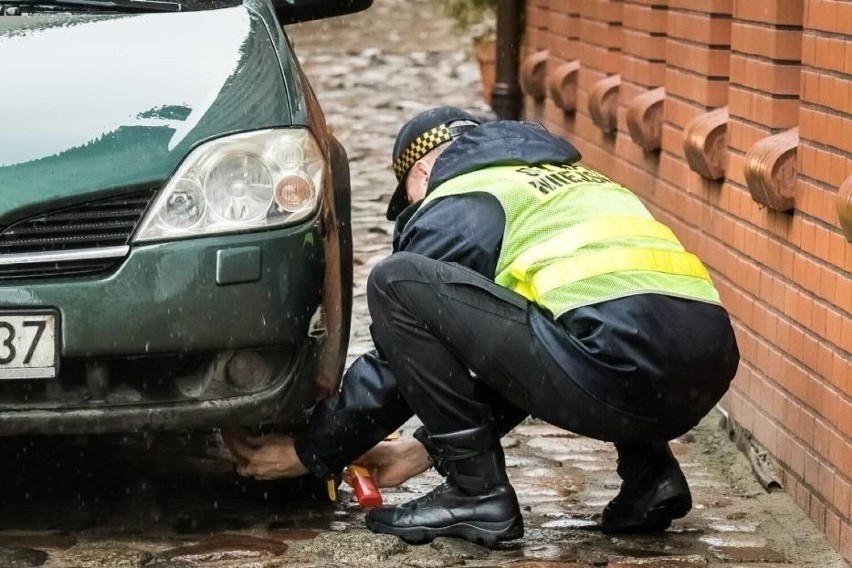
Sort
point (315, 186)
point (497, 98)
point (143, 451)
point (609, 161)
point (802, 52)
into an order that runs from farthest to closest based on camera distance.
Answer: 1. point (497, 98)
2. point (609, 161)
3. point (143, 451)
4. point (802, 52)
5. point (315, 186)

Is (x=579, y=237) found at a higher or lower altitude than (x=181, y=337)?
higher

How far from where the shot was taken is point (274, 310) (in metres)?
4.26

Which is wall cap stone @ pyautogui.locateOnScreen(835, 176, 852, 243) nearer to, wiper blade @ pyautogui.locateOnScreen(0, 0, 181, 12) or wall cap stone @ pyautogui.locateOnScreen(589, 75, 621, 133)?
wiper blade @ pyautogui.locateOnScreen(0, 0, 181, 12)

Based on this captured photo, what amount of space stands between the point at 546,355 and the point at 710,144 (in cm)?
201

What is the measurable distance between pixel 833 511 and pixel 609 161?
414cm

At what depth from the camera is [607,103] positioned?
8367mm

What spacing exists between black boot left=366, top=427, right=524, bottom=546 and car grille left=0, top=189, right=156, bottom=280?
3.15 ft

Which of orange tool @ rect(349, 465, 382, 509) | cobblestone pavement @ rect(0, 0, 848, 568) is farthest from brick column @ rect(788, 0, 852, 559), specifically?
orange tool @ rect(349, 465, 382, 509)

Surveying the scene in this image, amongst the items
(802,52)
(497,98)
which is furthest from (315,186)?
A: (497,98)

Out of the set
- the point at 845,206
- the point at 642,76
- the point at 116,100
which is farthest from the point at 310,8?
the point at 642,76

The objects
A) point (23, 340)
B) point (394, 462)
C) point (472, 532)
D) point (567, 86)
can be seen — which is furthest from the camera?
point (567, 86)

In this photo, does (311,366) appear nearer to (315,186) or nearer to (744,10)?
(315,186)

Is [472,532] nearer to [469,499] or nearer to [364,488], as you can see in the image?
[469,499]

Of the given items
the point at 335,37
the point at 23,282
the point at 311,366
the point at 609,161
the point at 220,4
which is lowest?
the point at 335,37
